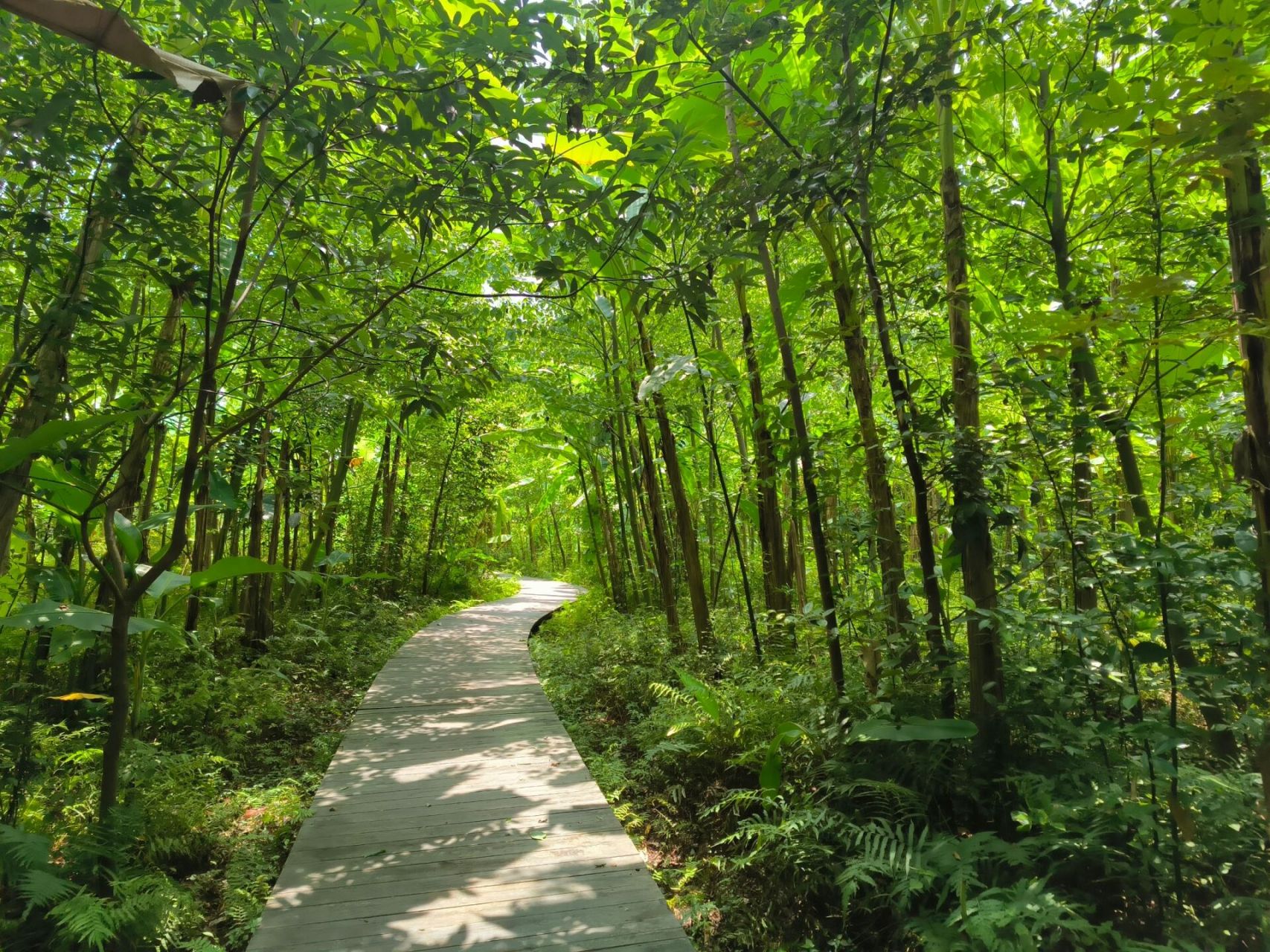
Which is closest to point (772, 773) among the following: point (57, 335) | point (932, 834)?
point (932, 834)

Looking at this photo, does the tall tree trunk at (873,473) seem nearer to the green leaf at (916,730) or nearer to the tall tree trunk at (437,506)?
the green leaf at (916,730)

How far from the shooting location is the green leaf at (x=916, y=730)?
2.40 m

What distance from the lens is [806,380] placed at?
3152 mm

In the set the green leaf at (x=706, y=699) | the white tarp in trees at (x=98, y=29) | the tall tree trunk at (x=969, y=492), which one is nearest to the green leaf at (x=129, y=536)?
the white tarp in trees at (x=98, y=29)

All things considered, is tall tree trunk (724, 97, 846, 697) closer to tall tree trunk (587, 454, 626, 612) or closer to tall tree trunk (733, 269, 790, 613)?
tall tree trunk (733, 269, 790, 613)

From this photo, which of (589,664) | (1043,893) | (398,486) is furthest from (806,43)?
(398,486)

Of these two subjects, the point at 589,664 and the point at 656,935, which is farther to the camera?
the point at 589,664

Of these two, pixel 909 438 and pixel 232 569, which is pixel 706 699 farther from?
pixel 232 569

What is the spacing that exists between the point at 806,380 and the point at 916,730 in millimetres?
1596

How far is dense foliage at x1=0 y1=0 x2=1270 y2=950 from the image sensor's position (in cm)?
201

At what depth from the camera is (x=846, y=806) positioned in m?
2.87

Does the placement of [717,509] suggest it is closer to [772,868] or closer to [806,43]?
[772,868]

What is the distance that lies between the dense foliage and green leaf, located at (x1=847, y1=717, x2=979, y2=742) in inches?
0.9

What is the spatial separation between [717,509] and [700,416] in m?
3.80
